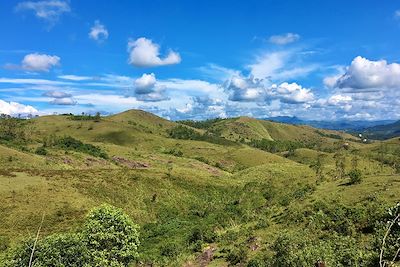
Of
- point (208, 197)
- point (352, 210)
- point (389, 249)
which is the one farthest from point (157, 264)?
point (208, 197)

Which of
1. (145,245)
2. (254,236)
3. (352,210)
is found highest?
(352,210)

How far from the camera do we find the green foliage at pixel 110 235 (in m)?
41.3

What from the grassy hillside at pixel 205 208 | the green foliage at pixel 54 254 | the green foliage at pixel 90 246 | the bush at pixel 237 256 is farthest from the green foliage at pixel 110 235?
the bush at pixel 237 256

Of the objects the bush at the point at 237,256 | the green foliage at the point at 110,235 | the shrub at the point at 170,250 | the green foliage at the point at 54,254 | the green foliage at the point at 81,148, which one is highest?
the green foliage at the point at 81,148

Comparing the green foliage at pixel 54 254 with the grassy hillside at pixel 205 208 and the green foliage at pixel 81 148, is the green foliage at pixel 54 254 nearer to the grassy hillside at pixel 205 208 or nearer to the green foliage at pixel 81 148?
the grassy hillside at pixel 205 208

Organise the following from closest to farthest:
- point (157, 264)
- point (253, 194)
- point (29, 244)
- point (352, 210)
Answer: point (29, 244) → point (352, 210) → point (157, 264) → point (253, 194)

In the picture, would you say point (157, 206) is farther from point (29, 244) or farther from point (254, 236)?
point (29, 244)

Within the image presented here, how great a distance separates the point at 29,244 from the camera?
99.8 ft

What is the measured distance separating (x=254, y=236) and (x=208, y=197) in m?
40.4

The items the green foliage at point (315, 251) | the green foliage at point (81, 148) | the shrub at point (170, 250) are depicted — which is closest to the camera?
the green foliage at point (315, 251)

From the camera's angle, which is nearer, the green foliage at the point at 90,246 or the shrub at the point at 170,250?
the green foliage at the point at 90,246

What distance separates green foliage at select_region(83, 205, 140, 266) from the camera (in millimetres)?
41312

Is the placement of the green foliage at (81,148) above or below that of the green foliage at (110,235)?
above

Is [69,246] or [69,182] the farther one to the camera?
[69,182]
